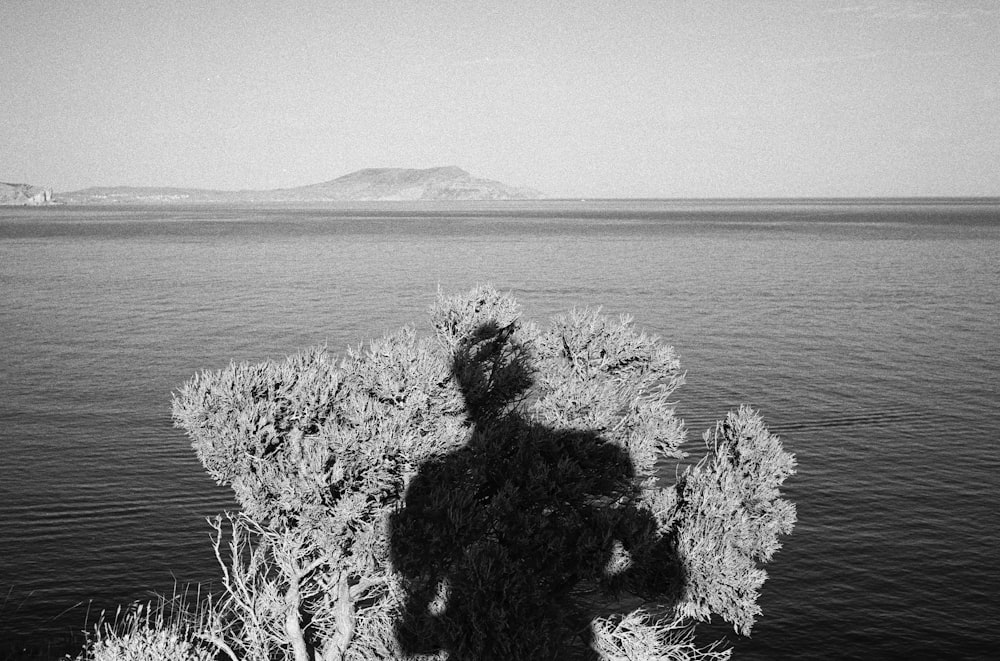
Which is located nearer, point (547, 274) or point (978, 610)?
point (978, 610)

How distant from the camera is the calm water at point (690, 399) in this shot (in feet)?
82.7

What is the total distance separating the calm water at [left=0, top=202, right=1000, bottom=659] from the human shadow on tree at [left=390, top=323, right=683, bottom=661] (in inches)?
317

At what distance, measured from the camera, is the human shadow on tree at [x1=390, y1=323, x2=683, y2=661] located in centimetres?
1606

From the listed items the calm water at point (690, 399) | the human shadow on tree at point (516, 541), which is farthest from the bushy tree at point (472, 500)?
the calm water at point (690, 399)

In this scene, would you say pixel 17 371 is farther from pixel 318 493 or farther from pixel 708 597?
pixel 708 597

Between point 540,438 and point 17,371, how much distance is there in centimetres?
4466

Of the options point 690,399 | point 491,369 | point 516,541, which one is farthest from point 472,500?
point 690,399

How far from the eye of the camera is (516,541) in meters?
16.9

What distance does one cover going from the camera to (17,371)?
49.9 meters

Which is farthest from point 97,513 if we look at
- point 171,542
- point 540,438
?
point 540,438

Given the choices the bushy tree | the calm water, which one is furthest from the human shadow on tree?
the calm water

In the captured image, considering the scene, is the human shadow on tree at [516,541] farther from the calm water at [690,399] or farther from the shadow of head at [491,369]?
the calm water at [690,399]

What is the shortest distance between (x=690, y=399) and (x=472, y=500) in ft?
95.1

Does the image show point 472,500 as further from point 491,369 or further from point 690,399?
point 690,399
